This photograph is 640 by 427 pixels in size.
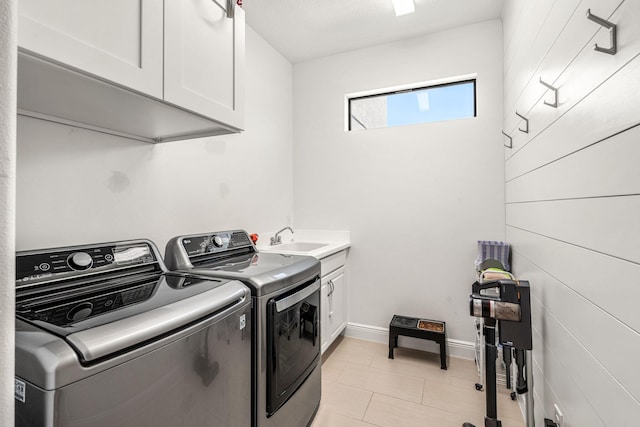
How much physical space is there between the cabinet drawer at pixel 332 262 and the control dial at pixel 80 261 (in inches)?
55.8

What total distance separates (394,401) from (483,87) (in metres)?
2.50

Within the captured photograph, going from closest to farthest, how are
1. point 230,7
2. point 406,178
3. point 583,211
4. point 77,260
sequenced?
point 583,211 < point 77,260 < point 230,7 < point 406,178

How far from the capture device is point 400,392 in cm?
204

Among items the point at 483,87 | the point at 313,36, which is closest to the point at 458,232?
the point at 483,87

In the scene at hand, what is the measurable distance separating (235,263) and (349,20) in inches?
84.3

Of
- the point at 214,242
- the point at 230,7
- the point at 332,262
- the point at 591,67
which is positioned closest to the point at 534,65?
the point at 591,67

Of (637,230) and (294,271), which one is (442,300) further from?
(637,230)

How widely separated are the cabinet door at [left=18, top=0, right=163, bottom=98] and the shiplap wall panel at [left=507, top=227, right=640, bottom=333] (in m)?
1.51

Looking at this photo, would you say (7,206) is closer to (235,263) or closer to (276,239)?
(235,263)

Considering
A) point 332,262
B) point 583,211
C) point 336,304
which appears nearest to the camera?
point 583,211

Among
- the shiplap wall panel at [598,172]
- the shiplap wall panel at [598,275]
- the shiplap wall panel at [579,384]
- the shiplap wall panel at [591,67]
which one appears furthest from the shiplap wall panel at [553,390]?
the shiplap wall panel at [591,67]

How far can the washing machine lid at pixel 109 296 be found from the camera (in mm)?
718

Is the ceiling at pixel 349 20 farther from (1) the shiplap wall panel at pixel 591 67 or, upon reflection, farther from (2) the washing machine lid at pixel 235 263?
(2) the washing machine lid at pixel 235 263

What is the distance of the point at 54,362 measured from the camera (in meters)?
0.60
